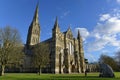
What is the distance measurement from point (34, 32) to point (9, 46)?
2834 inches

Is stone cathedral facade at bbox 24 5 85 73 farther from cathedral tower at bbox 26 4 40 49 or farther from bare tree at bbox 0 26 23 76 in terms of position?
bare tree at bbox 0 26 23 76

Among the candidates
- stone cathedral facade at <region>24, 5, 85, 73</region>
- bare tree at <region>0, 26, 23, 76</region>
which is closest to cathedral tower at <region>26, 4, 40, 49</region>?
stone cathedral facade at <region>24, 5, 85, 73</region>

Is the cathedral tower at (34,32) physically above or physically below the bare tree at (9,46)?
above

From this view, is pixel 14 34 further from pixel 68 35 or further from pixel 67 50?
pixel 68 35

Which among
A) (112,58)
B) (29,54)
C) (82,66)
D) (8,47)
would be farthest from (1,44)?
(112,58)

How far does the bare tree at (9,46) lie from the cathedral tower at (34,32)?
63442 millimetres

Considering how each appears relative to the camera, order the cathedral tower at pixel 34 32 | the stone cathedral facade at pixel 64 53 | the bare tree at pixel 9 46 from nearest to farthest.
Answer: the bare tree at pixel 9 46
the stone cathedral facade at pixel 64 53
the cathedral tower at pixel 34 32

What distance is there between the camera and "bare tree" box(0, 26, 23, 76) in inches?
1721

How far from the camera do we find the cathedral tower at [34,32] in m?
112

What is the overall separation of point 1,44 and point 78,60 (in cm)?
5422

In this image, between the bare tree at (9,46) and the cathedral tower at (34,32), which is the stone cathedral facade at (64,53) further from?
the bare tree at (9,46)

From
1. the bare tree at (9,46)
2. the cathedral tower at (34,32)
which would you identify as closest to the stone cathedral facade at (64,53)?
the cathedral tower at (34,32)

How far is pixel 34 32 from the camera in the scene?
116 meters

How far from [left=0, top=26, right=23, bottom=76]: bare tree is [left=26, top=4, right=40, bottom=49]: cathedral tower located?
208 ft
